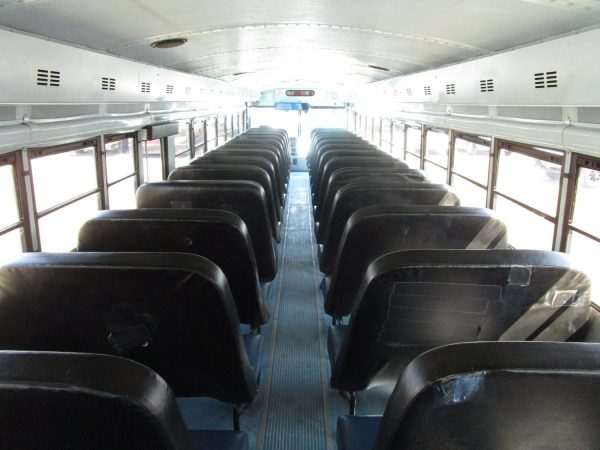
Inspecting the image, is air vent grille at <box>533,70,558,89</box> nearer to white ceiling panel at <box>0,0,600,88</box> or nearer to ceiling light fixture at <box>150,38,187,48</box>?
white ceiling panel at <box>0,0,600,88</box>

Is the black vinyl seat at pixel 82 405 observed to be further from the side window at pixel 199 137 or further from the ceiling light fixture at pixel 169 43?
Answer: the side window at pixel 199 137

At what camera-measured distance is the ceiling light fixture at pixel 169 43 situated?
417 centimetres

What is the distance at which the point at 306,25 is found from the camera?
4.24 m

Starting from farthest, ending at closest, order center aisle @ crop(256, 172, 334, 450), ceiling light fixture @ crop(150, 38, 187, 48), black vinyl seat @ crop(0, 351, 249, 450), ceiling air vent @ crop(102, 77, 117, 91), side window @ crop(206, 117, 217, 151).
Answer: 1. side window @ crop(206, 117, 217, 151)
2. ceiling light fixture @ crop(150, 38, 187, 48)
3. ceiling air vent @ crop(102, 77, 117, 91)
4. center aisle @ crop(256, 172, 334, 450)
5. black vinyl seat @ crop(0, 351, 249, 450)

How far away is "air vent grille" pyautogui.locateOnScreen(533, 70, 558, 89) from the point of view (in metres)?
2.78

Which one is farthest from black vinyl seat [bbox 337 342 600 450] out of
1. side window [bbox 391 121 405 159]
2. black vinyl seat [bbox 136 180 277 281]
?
side window [bbox 391 121 405 159]

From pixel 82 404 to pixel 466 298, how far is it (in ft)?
3.81

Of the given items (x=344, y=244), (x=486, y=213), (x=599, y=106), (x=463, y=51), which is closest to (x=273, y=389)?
(x=344, y=244)

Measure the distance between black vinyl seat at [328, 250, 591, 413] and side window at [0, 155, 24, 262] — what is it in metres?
2.38

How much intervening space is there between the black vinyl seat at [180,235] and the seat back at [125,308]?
710 millimetres

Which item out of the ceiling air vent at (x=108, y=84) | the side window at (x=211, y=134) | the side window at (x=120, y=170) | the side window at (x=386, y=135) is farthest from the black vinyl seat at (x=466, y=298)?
the side window at (x=386, y=135)

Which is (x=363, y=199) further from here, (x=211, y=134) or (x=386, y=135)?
(x=386, y=135)

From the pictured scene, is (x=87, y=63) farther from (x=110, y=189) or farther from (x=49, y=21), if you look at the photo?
(x=110, y=189)

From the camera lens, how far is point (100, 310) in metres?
1.57
